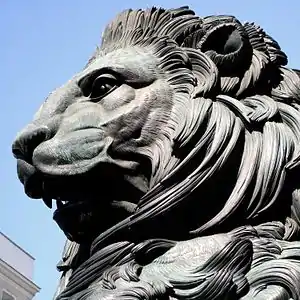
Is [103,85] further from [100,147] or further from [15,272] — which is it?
[15,272]

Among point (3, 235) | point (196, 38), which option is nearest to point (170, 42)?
point (196, 38)

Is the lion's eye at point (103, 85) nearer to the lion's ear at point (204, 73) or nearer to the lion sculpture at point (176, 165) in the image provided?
the lion sculpture at point (176, 165)

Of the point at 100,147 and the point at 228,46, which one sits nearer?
the point at 100,147

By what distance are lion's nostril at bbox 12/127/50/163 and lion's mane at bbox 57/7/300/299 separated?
22 cm

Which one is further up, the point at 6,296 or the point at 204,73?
the point at 204,73

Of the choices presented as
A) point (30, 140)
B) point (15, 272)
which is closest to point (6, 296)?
point (15, 272)

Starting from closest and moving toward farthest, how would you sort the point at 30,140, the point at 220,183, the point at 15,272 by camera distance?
the point at 220,183 < the point at 30,140 < the point at 15,272

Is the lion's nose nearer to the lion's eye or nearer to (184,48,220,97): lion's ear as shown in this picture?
the lion's eye

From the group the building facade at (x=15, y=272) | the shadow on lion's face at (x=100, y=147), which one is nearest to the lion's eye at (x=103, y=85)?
the shadow on lion's face at (x=100, y=147)

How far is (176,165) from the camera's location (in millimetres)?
1537

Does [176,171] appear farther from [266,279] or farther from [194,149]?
[266,279]

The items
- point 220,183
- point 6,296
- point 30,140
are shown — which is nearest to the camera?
point 220,183

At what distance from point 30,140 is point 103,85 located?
0.59 ft

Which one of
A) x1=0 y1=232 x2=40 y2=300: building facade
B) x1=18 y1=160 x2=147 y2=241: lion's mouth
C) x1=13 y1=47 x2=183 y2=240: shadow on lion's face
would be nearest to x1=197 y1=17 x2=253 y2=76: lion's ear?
x1=13 y1=47 x2=183 y2=240: shadow on lion's face
